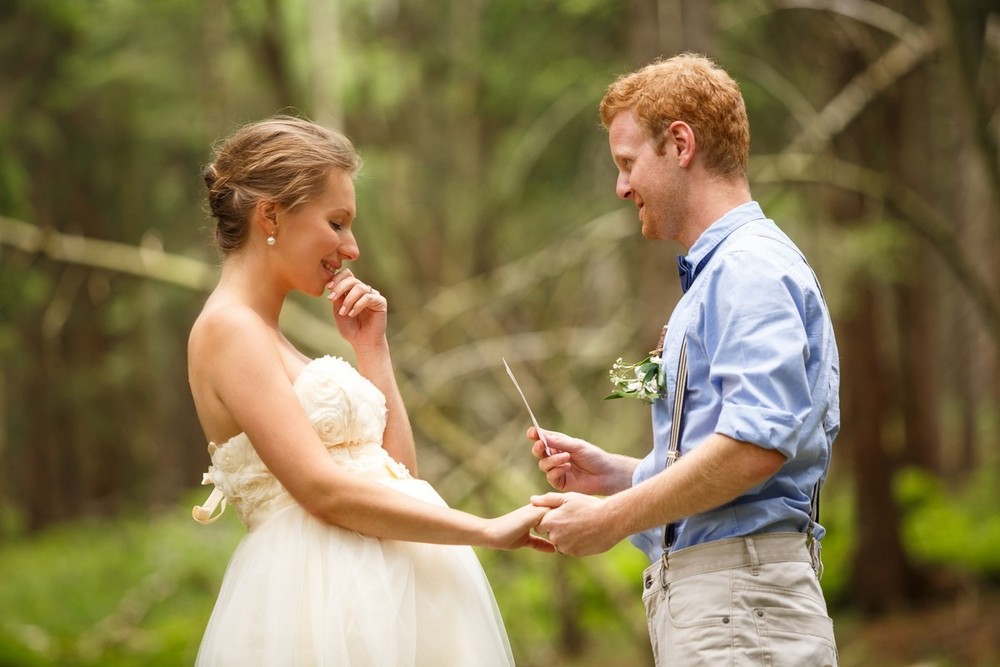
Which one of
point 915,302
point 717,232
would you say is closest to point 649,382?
point 717,232

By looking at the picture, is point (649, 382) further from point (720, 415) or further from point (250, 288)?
point (250, 288)

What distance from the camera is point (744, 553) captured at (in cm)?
275

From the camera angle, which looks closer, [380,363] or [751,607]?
[751,607]

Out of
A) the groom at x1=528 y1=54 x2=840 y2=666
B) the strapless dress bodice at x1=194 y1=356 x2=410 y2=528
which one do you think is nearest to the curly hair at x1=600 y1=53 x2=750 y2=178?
the groom at x1=528 y1=54 x2=840 y2=666

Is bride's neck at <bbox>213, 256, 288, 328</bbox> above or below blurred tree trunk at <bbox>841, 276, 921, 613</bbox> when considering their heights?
above

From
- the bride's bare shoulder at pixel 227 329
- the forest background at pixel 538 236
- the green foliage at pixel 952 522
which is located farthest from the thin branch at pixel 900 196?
the bride's bare shoulder at pixel 227 329

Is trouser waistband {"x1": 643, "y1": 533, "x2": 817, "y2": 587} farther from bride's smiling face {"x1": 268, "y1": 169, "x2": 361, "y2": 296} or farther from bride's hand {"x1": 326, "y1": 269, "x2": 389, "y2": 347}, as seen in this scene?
bride's smiling face {"x1": 268, "y1": 169, "x2": 361, "y2": 296}

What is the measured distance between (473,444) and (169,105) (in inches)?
259

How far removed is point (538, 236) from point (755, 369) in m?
9.71

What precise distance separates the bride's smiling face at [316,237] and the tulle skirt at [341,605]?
0.65 m

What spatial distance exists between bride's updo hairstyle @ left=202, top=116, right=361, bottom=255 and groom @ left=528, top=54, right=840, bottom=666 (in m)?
0.83

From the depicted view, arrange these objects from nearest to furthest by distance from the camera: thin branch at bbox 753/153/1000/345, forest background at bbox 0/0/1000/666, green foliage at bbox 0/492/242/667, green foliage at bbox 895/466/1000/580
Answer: thin branch at bbox 753/153/1000/345, forest background at bbox 0/0/1000/666, green foliage at bbox 0/492/242/667, green foliage at bbox 895/466/1000/580

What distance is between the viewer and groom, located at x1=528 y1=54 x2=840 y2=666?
2604mm

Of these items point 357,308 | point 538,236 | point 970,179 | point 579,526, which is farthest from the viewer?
point 970,179
